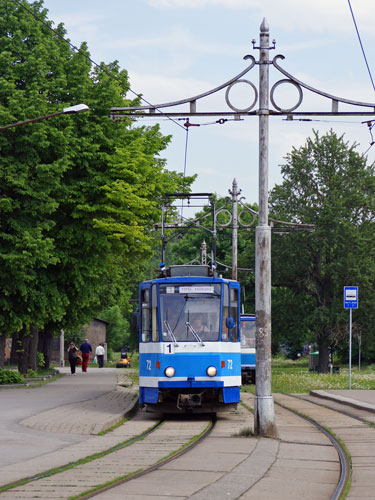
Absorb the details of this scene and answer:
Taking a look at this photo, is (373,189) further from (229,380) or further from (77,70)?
(229,380)

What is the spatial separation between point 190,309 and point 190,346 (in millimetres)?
809

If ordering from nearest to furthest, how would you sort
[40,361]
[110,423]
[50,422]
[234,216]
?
[110,423], [50,422], [234,216], [40,361]

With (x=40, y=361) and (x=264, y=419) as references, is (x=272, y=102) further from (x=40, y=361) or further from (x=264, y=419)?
(x=40, y=361)

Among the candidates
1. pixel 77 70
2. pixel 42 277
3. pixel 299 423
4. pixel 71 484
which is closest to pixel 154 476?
pixel 71 484

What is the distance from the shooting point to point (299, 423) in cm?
1783

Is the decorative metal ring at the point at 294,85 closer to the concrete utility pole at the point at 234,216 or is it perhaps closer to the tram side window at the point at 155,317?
the tram side window at the point at 155,317

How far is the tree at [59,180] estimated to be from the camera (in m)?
28.9

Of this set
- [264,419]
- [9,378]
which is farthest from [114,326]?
[264,419]

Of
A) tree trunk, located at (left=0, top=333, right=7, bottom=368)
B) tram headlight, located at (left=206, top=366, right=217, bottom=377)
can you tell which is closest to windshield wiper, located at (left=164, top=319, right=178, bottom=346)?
tram headlight, located at (left=206, top=366, right=217, bottom=377)

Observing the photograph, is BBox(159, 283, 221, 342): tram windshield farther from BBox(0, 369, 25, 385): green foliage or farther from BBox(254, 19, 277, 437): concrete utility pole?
BBox(0, 369, 25, 385): green foliage

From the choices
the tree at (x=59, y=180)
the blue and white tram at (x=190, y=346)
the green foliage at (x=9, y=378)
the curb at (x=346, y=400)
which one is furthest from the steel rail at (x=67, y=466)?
the green foliage at (x=9, y=378)

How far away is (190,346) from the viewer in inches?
739

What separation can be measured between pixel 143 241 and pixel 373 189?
29.9m

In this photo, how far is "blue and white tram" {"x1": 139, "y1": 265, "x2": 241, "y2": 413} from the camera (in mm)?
18656
